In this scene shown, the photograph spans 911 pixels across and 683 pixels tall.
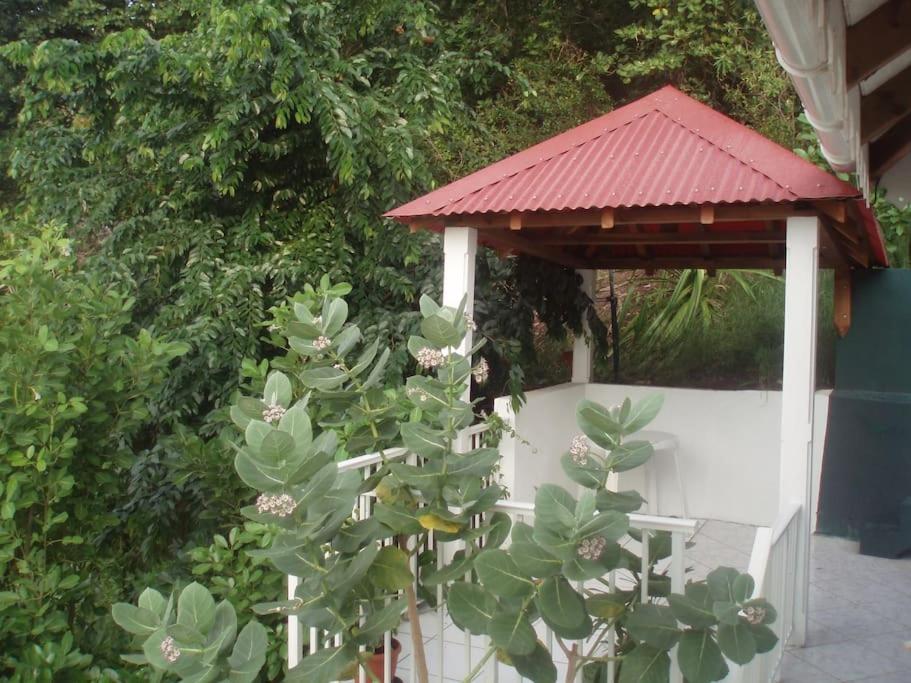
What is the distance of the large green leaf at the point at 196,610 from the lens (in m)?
2.33

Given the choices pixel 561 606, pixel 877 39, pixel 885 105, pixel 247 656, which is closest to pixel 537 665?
pixel 561 606

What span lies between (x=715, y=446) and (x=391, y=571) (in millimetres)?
4475

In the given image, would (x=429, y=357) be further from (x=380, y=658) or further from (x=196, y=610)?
(x=380, y=658)

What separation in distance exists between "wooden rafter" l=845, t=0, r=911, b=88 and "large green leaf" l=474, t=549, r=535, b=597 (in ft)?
6.83

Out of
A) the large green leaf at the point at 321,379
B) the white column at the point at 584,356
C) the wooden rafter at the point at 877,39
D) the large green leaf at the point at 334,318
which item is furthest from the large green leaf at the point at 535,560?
the white column at the point at 584,356

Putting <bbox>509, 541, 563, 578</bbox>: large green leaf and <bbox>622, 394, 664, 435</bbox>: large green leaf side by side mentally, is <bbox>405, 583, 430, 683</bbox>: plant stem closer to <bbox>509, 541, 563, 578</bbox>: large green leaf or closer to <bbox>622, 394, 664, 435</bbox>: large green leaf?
<bbox>509, 541, 563, 578</bbox>: large green leaf

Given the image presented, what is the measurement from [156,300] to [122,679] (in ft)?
10.4

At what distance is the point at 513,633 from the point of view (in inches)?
95.0

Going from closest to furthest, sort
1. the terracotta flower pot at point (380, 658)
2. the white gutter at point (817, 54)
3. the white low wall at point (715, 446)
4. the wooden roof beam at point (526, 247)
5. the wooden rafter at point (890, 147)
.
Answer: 1. the white gutter at point (817, 54)
2. the terracotta flower pot at point (380, 658)
3. the wooden rafter at point (890, 147)
4. the wooden roof beam at point (526, 247)
5. the white low wall at point (715, 446)

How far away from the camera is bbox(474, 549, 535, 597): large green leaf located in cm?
239

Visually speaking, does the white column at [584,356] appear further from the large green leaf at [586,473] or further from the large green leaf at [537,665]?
the large green leaf at [537,665]

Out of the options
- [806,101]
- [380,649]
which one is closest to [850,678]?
[380,649]

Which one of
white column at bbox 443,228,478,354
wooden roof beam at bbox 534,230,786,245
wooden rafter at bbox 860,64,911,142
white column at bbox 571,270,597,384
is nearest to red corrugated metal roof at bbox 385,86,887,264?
white column at bbox 443,228,478,354

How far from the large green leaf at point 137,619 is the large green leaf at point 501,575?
36.5 inches
